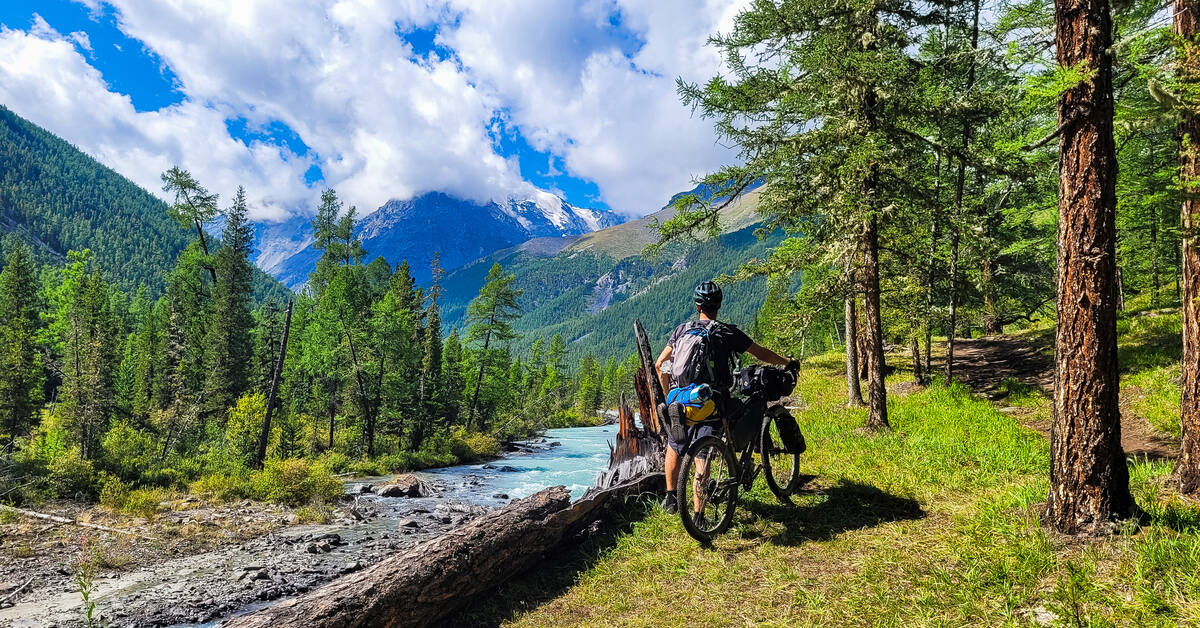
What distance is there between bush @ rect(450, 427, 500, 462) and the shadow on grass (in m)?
33.2

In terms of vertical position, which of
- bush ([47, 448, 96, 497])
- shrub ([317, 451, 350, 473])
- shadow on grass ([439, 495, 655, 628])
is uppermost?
shadow on grass ([439, 495, 655, 628])

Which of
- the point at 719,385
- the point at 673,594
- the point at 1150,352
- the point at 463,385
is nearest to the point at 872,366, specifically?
the point at 719,385

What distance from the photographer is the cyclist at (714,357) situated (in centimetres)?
575

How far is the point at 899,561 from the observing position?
4.87m

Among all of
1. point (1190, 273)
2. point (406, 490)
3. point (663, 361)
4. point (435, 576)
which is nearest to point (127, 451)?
point (406, 490)

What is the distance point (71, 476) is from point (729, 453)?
87.3ft

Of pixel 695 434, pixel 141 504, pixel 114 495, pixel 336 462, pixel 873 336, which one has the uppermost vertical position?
pixel 873 336

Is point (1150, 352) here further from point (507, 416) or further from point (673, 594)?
point (507, 416)

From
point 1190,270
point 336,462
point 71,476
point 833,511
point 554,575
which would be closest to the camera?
point 1190,270

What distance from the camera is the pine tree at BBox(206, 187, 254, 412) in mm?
39875

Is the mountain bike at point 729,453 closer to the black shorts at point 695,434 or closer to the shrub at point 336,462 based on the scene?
the black shorts at point 695,434

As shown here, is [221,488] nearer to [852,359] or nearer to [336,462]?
[336,462]

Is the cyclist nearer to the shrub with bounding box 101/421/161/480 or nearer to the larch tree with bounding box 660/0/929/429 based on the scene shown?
the larch tree with bounding box 660/0/929/429

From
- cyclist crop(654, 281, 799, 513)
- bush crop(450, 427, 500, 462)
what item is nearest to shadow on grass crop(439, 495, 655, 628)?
cyclist crop(654, 281, 799, 513)
